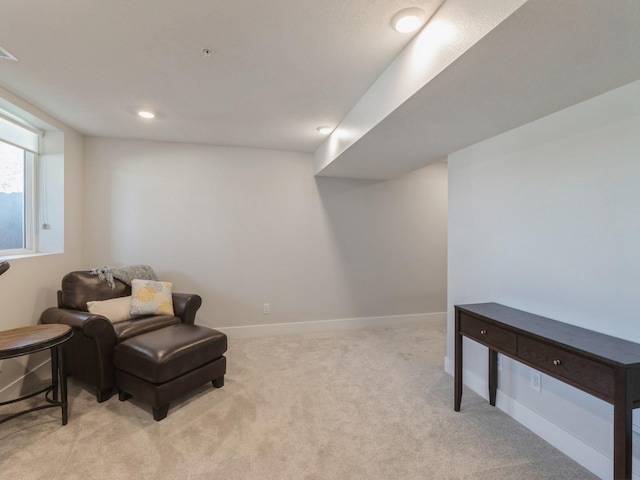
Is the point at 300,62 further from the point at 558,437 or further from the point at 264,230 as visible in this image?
the point at 558,437

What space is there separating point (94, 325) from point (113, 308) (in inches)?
19.5

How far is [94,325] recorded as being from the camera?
7.20 ft

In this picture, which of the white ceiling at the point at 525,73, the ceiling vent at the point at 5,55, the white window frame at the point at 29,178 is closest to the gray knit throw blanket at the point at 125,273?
the white window frame at the point at 29,178

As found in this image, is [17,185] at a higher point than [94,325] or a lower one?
higher

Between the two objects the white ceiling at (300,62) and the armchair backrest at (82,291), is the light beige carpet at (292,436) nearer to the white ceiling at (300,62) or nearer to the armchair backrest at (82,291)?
the armchair backrest at (82,291)

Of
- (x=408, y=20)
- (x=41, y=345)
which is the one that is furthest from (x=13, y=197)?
(x=408, y=20)

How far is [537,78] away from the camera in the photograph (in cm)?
145

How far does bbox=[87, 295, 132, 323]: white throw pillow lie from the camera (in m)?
2.58

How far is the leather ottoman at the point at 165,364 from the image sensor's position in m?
2.05

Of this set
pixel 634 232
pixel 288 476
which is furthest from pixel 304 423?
pixel 634 232

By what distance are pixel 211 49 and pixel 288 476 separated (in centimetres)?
235

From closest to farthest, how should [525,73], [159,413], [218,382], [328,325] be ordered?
[525,73]
[159,413]
[218,382]
[328,325]

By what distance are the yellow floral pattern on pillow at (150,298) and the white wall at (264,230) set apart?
623 mm

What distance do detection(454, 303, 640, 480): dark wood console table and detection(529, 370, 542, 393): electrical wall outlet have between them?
250mm
